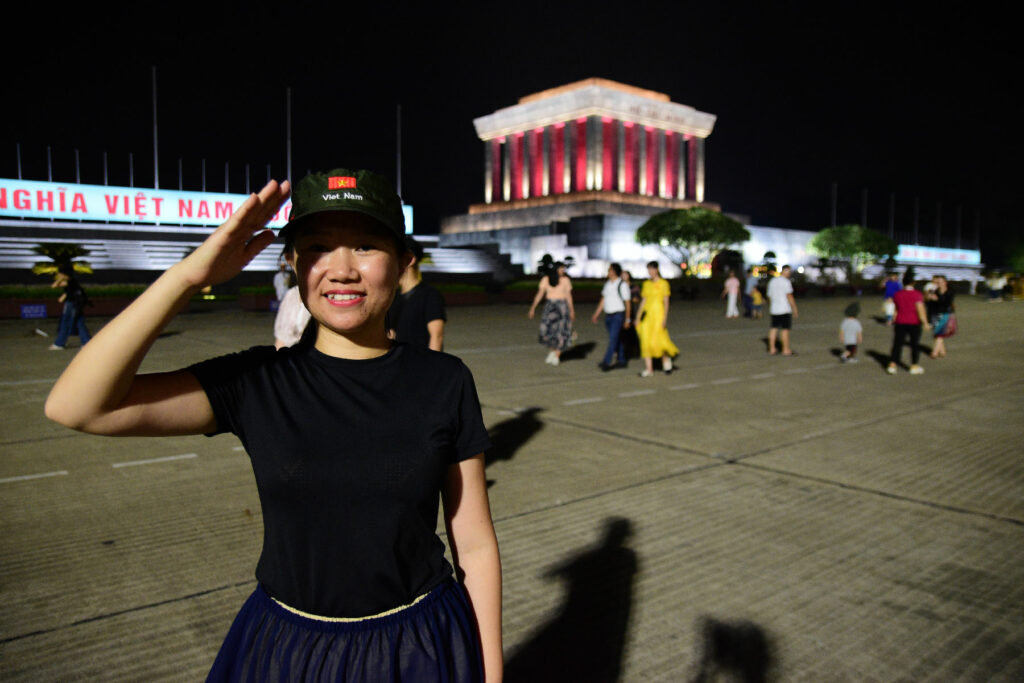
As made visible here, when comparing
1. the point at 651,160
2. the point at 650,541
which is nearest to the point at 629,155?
the point at 651,160

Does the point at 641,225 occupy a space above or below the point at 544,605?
above

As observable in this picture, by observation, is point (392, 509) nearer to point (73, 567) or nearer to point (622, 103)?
point (73, 567)

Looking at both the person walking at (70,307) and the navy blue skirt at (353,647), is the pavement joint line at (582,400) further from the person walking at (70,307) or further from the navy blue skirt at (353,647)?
the person walking at (70,307)

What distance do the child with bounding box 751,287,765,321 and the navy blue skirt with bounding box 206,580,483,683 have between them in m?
22.2

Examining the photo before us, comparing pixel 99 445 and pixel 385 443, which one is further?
pixel 99 445

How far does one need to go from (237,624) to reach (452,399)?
662mm

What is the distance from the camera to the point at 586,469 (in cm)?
601

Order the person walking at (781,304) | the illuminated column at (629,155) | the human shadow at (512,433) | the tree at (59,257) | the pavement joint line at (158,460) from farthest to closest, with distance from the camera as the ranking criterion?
1. the illuminated column at (629,155)
2. the tree at (59,257)
3. the person walking at (781,304)
4. the human shadow at (512,433)
5. the pavement joint line at (158,460)

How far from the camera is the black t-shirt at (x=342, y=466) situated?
1.55 meters

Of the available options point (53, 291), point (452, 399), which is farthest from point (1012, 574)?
point (53, 291)

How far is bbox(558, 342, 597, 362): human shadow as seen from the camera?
13.6 meters

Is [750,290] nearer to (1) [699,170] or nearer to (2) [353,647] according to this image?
(2) [353,647]

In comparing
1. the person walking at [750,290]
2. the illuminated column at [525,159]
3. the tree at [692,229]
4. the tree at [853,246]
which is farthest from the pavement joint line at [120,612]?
the illuminated column at [525,159]

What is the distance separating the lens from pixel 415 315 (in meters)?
6.08
